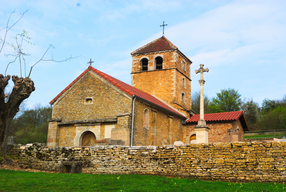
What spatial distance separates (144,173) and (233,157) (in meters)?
3.65

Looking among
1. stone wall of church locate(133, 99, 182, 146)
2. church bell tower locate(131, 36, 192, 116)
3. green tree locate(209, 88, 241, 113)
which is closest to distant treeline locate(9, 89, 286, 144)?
green tree locate(209, 88, 241, 113)

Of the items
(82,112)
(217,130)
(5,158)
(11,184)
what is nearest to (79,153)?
(5,158)

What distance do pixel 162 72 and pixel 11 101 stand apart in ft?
48.8

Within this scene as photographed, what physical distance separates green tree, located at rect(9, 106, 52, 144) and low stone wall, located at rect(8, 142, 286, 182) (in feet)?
78.9

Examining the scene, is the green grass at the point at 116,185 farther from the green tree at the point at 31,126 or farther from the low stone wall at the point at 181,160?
the green tree at the point at 31,126

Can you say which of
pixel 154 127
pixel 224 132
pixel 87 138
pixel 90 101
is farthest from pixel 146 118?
pixel 224 132

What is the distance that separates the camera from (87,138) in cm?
1819

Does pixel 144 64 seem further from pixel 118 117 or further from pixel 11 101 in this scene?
pixel 11 101

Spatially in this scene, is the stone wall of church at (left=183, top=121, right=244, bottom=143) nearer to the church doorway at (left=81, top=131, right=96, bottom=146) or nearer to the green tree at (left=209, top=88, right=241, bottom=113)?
the church doorway at (left=81, top=131, right=96, bottom=146)

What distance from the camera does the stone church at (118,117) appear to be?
17062 millimetres

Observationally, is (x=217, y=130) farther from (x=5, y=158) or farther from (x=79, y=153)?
(x=5, y=158)

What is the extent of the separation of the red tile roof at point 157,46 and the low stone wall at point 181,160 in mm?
15621

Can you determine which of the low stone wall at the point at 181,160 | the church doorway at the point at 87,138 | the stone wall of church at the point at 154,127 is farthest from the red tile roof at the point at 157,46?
the low stone wall at the point at 181,160

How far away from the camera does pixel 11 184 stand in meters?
8.32
